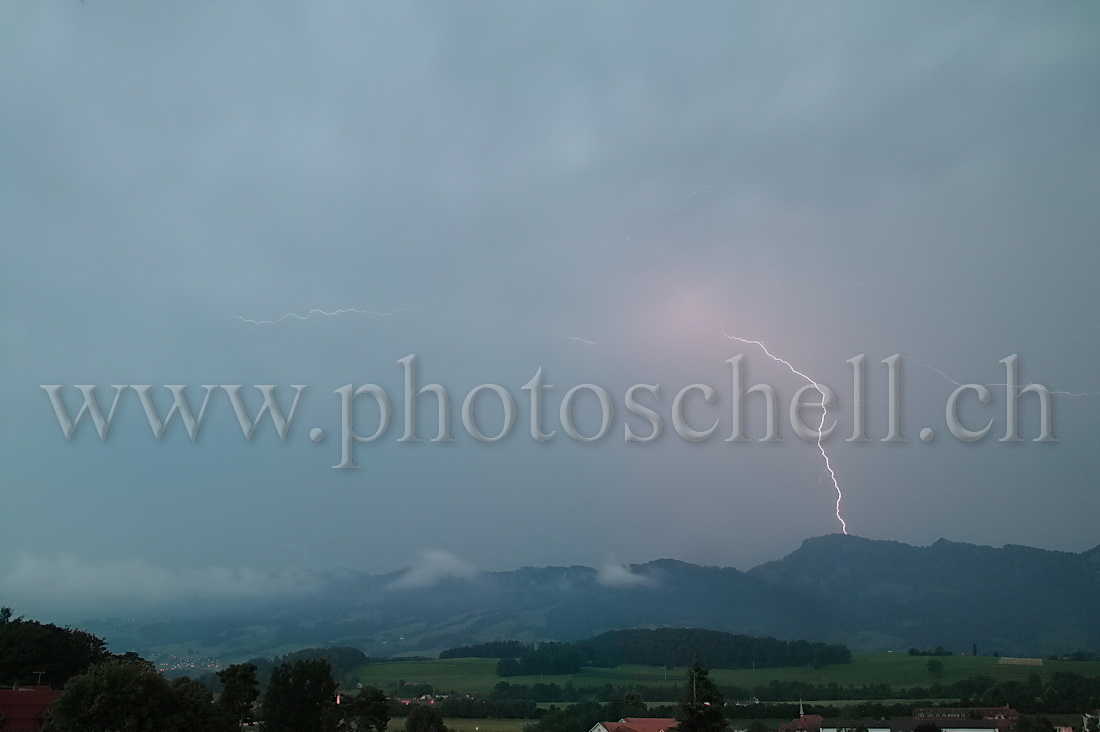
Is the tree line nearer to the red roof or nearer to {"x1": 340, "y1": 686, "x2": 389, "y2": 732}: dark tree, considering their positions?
{"x1": 340, "y1": 686, "x2": 389, "y2": 732}: dark tree

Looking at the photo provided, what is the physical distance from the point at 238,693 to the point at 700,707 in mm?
27439

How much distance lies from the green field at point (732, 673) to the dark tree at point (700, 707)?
7314 centimetres

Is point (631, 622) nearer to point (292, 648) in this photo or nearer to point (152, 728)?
point (292, 648)

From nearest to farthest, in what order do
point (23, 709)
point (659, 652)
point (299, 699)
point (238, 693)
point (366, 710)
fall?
point (23, 709), point (299, 699), point (238, 693), point (366, 710), point (659, 652)

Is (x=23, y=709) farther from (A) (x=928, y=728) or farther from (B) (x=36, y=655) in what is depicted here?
(A) (x=928, y=728)

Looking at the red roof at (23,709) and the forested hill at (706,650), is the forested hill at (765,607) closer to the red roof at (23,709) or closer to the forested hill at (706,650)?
the forested hill at (706,650)

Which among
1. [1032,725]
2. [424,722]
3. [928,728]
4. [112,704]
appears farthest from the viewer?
[928,728]

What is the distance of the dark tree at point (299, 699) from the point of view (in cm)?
4759

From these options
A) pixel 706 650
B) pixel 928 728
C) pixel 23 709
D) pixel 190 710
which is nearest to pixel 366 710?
pixel 23 709

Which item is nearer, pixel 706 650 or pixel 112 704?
pixel 112 704

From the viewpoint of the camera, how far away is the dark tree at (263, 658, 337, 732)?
47594 mm

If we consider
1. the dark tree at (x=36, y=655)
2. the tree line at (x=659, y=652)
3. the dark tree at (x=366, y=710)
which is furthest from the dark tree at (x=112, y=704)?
the tree line at (x=659, y=652)

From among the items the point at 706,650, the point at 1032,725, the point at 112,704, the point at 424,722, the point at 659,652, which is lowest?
the point at 659,652

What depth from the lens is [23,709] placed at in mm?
46875
